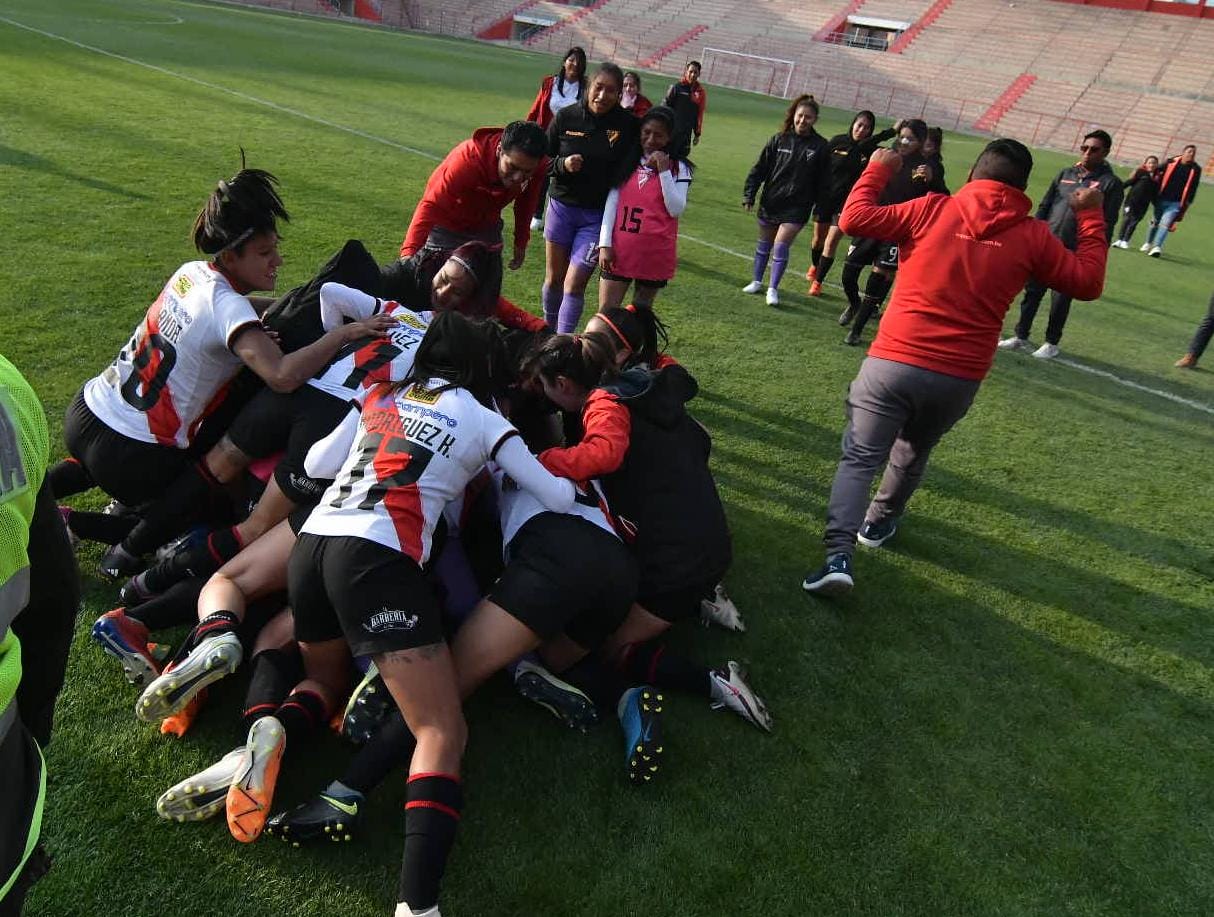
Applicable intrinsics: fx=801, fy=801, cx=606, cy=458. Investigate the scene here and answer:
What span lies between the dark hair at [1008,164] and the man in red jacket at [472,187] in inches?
88.8

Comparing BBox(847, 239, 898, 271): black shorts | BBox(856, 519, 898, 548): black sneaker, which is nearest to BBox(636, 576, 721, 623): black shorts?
BBox(856, 519, 898, 548): black sneaker

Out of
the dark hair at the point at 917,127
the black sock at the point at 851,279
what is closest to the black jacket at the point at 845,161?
the black sock at the point at 851,279

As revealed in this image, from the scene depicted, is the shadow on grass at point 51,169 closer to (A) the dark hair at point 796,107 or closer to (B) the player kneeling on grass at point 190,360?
(B) the player kneeling on grass at point 190,360

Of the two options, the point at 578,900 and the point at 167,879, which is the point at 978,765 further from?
the point at 167,879

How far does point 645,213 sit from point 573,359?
94.6 inches

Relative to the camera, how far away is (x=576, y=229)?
5.54m

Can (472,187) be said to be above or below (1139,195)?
below

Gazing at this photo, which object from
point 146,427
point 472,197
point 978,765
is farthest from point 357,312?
point 978,765

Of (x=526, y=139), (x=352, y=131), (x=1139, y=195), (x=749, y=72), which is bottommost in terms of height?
(x=352, y=131)

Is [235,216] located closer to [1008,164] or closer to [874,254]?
[1008,164]

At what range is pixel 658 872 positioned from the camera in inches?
92.8

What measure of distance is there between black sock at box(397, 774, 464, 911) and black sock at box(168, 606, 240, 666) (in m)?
0.87

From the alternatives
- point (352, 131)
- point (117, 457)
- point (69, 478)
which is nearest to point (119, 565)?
point (117, 457)

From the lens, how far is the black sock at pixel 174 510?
3119mm
